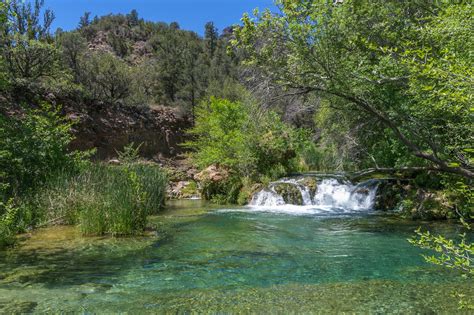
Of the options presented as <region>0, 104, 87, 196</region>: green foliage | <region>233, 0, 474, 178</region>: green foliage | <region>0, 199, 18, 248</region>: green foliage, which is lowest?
<region>0, 199, 18, 248</region>: green foliage

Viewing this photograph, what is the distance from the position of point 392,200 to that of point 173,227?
331 inches

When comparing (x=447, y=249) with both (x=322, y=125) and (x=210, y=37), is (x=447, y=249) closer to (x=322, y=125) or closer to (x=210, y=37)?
(x=322, y=125)

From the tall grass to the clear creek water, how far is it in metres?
0.41

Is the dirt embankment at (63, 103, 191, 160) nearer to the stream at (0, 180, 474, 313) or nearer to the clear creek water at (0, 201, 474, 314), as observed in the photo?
the stream at (0, 180, 474, 313)

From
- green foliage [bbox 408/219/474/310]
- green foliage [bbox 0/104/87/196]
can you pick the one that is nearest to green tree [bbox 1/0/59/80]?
green foliage [bbox 0/104/87/196]

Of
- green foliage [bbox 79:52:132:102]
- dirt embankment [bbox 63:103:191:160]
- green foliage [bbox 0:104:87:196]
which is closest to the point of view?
green foliage [bbox 0:104:87:196]

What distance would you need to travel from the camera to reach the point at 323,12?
8.89 m

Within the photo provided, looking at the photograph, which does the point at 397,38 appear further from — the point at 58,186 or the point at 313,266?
the point at 58,186

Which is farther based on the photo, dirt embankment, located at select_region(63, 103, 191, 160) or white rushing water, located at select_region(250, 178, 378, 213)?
dirt embankment, located at select_region(63, 103, 191, 160)

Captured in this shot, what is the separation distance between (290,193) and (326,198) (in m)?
1.46

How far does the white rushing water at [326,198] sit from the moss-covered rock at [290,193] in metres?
0.09

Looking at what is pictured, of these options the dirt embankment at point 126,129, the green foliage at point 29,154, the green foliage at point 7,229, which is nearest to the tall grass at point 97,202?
the green foliage at point 29,154

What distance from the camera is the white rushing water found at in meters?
15.2

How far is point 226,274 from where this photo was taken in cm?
607
